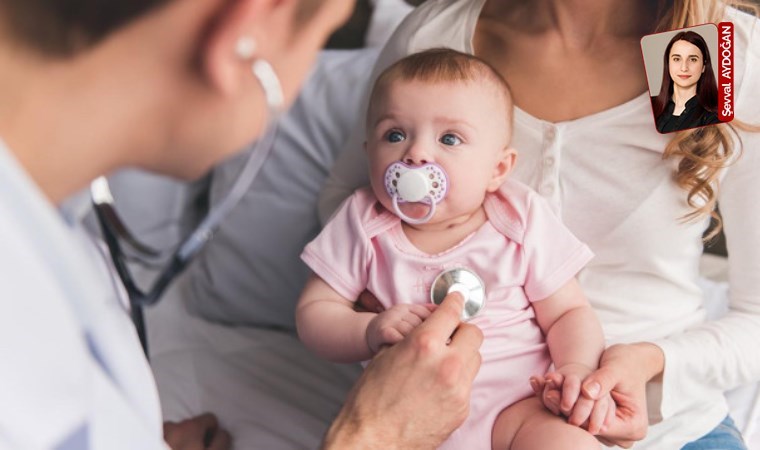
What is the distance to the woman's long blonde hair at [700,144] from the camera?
92 cm

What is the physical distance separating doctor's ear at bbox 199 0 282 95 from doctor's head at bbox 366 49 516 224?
36cm

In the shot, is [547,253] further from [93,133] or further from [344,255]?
[93,133]

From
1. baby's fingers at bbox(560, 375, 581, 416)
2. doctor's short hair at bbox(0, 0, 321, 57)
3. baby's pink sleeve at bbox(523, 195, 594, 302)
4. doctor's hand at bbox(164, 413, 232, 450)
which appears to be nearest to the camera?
doctor's short hair at bbox(0, 0, 321, 57)

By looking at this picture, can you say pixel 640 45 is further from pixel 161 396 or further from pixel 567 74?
pixel 161 396

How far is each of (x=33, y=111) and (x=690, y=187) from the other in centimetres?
68

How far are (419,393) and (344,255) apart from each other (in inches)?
7.6

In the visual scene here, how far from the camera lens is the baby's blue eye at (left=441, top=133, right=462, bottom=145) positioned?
943mm

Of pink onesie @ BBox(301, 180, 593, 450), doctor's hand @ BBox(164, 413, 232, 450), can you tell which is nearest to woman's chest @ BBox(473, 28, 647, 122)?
pink onesie @ BBox(301, 180, 593, 450)

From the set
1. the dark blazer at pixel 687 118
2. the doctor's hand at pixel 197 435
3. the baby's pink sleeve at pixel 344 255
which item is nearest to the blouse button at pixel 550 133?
the dark blazer at pixel 687 118

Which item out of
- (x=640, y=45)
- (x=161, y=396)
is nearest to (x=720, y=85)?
(x=640, y=45)

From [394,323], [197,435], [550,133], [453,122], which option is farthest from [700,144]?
[197,435]

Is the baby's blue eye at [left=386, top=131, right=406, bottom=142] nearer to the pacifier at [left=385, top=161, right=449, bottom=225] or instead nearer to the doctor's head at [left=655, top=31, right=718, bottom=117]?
the pacifier at [left=385, top=161, right=449, bottom=225]

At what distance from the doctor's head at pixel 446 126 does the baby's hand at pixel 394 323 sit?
0.10 metres

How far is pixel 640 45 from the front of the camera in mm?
985
